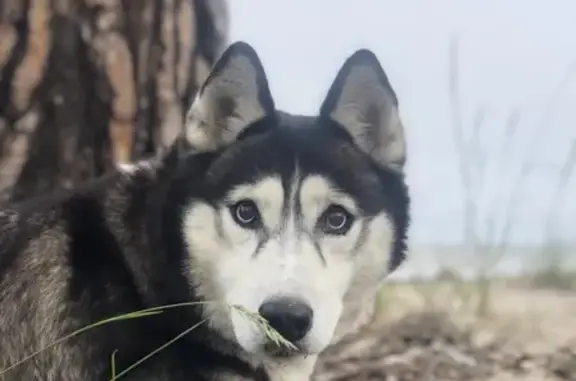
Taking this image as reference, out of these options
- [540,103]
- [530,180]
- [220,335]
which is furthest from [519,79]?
[220,335]

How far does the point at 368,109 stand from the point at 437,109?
33 cm

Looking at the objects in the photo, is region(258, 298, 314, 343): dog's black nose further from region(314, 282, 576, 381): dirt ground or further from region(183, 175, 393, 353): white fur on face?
region(314, 282, 576, 381): dirt ground

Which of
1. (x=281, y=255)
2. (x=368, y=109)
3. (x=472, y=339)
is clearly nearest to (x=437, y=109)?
(x=368, y=109)

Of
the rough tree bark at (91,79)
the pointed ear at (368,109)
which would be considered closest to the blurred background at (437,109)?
the rough tree bark at (91,79)

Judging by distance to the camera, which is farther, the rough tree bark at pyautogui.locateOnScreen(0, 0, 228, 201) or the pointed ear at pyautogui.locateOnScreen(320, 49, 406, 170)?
the rough tree bark at pyautogui.locateOnScreen(0, 0, 228, 201)

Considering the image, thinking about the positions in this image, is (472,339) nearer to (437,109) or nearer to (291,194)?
(437,109)

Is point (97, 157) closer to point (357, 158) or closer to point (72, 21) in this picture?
point (72, 21)

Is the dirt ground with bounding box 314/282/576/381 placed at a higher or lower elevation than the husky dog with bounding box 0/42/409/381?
lower

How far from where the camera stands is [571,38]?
1.59 meters

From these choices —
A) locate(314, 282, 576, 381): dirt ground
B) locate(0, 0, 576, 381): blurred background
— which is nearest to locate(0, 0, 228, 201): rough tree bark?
locate(0, 0, 576, 381): blurred background

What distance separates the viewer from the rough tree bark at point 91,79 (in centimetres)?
157

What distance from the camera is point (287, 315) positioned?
1.12 m

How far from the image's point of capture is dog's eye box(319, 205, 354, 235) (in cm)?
123

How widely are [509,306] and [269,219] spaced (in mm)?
608
